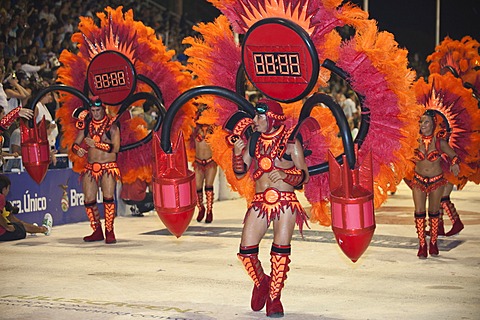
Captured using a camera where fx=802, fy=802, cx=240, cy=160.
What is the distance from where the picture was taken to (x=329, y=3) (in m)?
6.20

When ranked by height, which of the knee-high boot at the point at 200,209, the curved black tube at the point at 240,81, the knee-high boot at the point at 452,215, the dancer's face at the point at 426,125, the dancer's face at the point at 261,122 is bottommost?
the knee-high boot at the point at 452,215

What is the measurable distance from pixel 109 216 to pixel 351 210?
224 inches

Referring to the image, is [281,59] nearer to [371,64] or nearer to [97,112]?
[371,64]

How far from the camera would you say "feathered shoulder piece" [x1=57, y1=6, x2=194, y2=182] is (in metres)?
10.5

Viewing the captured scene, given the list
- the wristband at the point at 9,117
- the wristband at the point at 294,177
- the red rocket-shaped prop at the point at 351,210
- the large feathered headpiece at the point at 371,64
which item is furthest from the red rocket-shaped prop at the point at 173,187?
the wristband at the point at 9,117

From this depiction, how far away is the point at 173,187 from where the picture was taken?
598cm

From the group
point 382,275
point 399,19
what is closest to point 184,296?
point 382,275

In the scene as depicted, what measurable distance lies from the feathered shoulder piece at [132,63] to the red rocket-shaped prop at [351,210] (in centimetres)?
528

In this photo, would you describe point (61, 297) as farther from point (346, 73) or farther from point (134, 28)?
point (134, 28)

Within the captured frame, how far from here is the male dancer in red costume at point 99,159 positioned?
10.1 m

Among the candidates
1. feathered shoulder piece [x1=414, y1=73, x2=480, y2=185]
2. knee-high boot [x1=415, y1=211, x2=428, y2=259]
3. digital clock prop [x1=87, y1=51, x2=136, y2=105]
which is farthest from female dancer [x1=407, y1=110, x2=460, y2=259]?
digital clock prop [x1=87, y1=51, x2=136, y2=105]

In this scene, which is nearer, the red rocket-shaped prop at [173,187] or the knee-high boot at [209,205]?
the red rocket-shaped prop at [173,187]

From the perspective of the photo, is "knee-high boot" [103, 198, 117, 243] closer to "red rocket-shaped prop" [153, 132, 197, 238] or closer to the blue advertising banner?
the blue advertising banner

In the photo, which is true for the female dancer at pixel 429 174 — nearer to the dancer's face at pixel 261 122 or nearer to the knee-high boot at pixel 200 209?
the dancer's face at pixel 261 122
